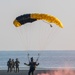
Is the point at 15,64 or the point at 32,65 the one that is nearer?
the point at 32,65

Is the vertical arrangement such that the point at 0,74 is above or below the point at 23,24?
below

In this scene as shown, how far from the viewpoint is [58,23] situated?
37.7 meters

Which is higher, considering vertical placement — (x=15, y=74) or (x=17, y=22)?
(x=17, y=22)

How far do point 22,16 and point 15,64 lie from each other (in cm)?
1155

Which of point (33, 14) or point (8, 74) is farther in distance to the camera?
point (8, 74)

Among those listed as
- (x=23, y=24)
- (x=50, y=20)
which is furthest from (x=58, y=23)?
(x=23, y=24)

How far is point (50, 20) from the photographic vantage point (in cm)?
3784

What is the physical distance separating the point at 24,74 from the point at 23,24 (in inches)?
363

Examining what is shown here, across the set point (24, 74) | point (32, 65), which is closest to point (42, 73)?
point (24, 74)

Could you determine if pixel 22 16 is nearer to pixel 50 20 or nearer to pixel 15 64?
pixel 50 20

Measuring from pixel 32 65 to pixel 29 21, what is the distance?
3671 millimetres

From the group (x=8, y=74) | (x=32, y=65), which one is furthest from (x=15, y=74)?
(x=32, y=65)

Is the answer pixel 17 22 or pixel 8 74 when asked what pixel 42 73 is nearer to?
pixel 8 74

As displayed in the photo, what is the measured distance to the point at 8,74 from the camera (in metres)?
47.4
